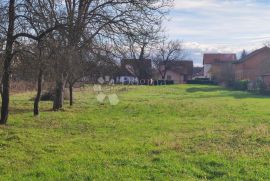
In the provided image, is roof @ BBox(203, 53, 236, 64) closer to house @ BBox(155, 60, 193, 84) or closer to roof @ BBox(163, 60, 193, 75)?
roof @ BBox(163, 60, 193, 75)

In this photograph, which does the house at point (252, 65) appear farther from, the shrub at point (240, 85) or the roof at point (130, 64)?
the roof at point (130, 64)

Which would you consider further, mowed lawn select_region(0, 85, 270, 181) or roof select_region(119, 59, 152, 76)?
roof select_region(119, 59, 152, 76)

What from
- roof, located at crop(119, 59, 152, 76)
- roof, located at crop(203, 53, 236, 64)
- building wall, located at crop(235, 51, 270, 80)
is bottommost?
roof, located at crop(119, 59, 152, 76)

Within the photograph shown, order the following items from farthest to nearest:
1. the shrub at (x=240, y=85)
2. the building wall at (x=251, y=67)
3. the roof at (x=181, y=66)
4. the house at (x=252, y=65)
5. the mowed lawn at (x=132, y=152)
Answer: the roof at (x=181, y=66), the building wall at (x=251, y=67), the house at (x=252, y=65), the shrub at (x=240, y=85), the mowed lawn at (x=132, y=152)

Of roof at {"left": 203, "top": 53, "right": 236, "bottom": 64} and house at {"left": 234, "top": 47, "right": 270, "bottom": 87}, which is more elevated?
roof at {"left": 203, "top": 53, "right": 236, "bottom": 64}

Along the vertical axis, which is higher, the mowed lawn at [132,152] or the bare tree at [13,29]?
the bare tree at [13,29]

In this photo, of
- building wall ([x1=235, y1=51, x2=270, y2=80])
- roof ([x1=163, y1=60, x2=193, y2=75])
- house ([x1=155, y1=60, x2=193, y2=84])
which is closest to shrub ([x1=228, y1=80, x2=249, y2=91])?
building wall ([x1=235, y1=51, x2=270, y2=80])

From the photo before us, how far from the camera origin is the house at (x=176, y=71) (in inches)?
4542

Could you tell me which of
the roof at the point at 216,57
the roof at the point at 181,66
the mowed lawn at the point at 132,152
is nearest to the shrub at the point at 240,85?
the roof at the point at 181,66

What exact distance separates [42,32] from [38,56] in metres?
0.89

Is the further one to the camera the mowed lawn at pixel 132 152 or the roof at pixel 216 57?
the roof at pixel 216 57

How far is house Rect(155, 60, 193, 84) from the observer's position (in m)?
115

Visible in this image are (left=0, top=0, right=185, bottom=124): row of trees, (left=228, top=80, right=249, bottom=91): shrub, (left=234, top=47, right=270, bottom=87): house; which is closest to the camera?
(left=0, top=0, right=185, bottom=124): row of trees

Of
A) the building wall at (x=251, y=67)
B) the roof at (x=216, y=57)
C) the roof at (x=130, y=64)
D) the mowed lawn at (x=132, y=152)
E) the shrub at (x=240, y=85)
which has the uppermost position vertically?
the roof at (x=216, y=57)
